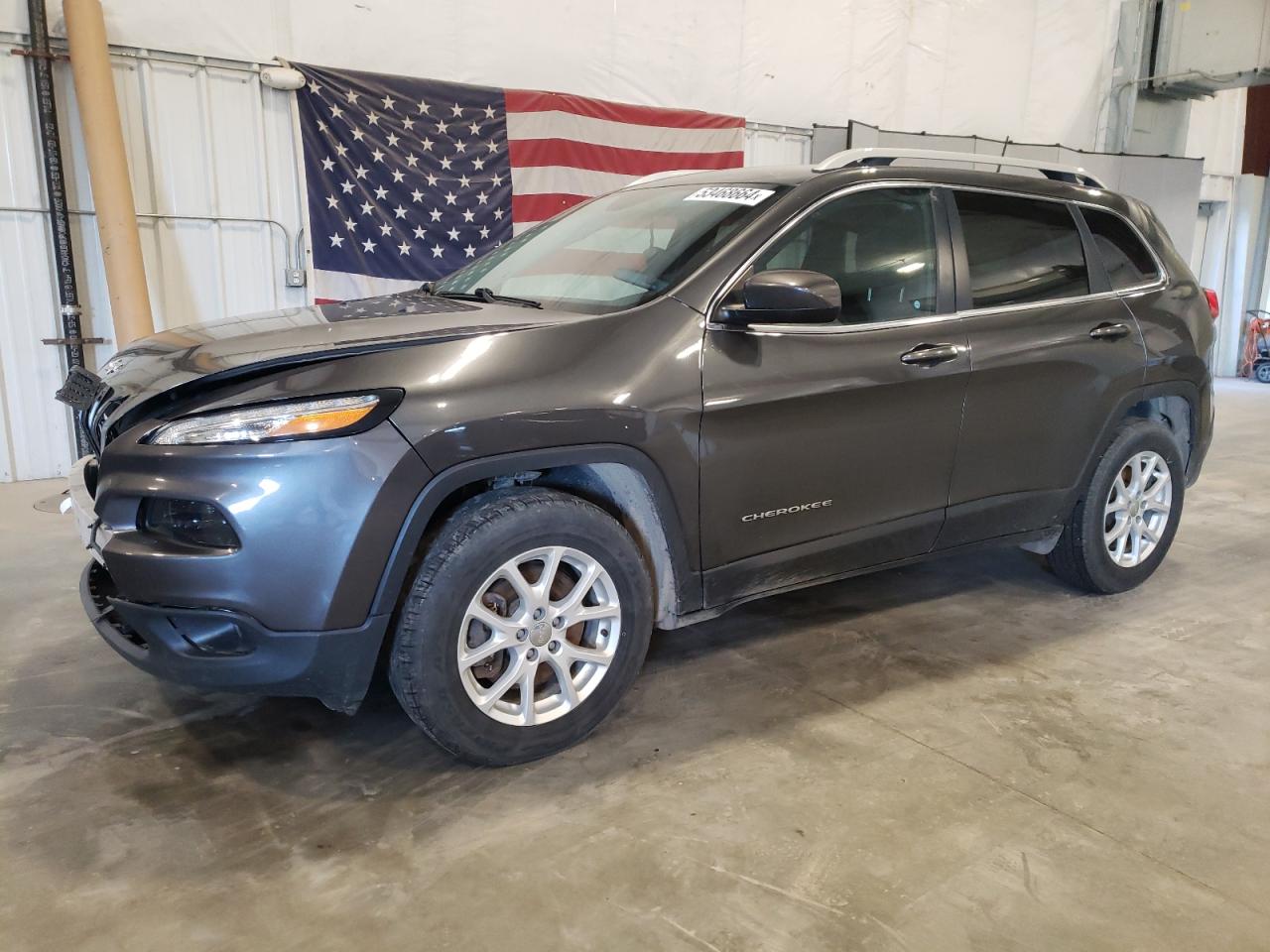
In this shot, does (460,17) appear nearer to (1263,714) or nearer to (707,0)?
(707,0)

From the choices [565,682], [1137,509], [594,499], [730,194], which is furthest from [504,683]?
[1137,509]

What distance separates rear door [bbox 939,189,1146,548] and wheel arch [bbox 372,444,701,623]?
3.47 ft

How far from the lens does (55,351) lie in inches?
227

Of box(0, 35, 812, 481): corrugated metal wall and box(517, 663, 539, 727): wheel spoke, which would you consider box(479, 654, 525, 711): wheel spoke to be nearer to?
box(517, 663, 539, 727): wheel spoke

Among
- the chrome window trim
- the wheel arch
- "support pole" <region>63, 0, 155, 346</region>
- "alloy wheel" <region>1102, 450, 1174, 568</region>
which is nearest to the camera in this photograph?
the wheel arch

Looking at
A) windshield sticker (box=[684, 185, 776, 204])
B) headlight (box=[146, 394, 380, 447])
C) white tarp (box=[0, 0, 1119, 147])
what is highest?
white tarp (box=[0, 0, 1119, 147])

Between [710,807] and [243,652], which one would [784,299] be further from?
[243,652]

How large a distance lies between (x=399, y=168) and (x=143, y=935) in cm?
551

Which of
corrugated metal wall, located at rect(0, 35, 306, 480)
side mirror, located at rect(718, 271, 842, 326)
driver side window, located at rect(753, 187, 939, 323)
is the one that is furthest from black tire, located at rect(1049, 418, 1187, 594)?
corrugated metal wall, located at rect(0, 35, 306, 480)

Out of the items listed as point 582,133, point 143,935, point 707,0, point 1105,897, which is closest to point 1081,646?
point 1105,897

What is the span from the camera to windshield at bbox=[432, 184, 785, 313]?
2637 millimetres

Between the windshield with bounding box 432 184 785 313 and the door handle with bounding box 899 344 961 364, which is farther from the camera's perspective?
the door handle with bounding box 899 344 961 364

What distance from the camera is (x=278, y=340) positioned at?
7.55 feet

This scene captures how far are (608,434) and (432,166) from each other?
4.86 m
